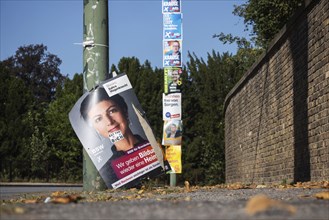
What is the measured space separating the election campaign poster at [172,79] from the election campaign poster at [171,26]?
871 millimetres

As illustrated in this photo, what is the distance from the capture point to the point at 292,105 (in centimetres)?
1047

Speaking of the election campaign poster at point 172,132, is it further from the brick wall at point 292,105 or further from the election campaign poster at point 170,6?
the election campaign poster at point 170,6

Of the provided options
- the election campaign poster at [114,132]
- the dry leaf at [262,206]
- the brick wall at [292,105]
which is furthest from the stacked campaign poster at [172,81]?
the dry leaf at [262,206]

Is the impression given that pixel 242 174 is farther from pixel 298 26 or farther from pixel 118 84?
pixel 118 84

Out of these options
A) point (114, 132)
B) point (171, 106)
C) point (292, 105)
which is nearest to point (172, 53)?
point (171, 106)

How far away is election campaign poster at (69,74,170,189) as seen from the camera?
24.1 feet

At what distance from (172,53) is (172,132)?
214 centimetres

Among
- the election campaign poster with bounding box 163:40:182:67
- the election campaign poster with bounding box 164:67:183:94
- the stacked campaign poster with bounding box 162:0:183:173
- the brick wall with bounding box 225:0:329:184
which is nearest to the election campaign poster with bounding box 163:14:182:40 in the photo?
the stacked campaign poster with bounding box 162:0:183:173

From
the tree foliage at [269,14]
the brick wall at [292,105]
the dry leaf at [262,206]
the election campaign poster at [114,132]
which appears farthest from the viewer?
the tree foliage at [269,14]

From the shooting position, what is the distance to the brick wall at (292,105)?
8.48 m

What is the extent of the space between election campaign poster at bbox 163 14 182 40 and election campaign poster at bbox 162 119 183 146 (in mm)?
2281

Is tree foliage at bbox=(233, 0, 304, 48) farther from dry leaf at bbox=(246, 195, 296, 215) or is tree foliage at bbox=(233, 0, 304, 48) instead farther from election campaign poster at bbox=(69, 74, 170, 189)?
dry leaf at bbox=(246, 195, 296, 215)

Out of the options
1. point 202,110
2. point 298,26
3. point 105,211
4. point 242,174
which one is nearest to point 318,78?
point 298,26

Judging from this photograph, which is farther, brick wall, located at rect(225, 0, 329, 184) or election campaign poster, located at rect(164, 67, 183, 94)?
election campaign poster, located at rect(164, 67, 183, 94)
